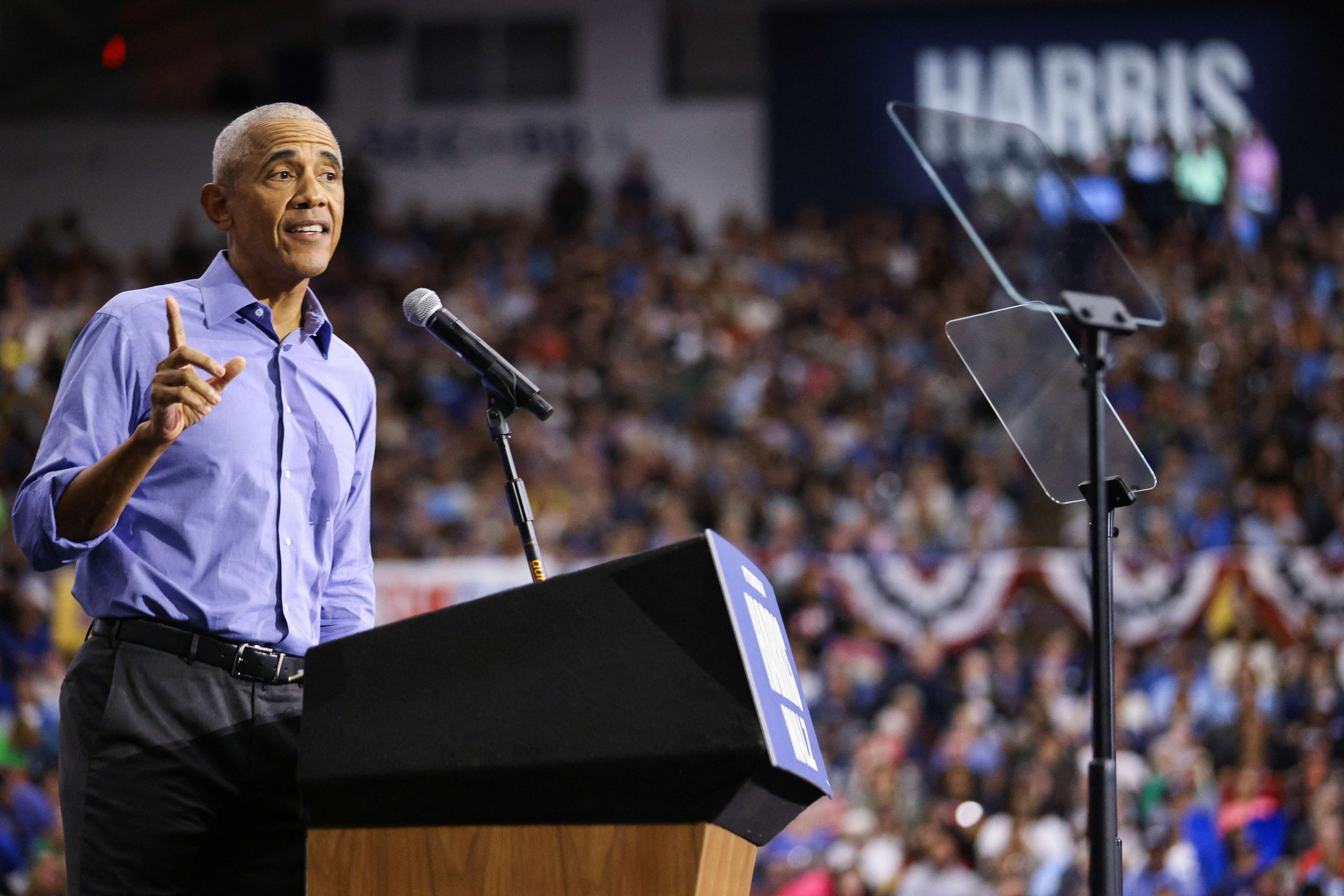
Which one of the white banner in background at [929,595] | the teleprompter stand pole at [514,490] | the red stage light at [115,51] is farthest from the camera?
the red stage light at [115,51]

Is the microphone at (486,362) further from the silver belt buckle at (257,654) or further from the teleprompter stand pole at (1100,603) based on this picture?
the teleprompter stand pole at (1100,603)

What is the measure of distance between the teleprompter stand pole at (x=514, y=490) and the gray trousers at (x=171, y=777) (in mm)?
353

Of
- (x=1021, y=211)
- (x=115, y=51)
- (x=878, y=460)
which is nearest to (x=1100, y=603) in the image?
(x=1021, y=211)

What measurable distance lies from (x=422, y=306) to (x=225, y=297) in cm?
26

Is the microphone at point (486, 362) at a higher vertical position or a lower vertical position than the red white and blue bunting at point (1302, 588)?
higher

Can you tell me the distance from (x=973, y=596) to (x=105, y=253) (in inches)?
385

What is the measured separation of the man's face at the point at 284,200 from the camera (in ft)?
6.08

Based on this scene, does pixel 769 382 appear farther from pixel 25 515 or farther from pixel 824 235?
pixel 25 515

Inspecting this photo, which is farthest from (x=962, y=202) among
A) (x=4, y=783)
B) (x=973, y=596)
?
(x=4, y=783)

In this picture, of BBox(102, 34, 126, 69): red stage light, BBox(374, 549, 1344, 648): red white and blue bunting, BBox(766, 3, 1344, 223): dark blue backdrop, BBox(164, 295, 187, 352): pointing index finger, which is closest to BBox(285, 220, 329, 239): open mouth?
BBox(164, 295, 187, 352): pointing index finger

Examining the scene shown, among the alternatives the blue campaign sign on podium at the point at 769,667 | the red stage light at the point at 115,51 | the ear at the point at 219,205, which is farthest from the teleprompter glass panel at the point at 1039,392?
the red stage light at the point at 115,51

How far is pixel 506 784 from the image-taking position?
4.85ft

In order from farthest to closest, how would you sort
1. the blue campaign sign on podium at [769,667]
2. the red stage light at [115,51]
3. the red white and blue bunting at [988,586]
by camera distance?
the red stage light at [115,51] < the red white and blue bunting at [988,586] < the blue campaign sign on podium at [769,667]

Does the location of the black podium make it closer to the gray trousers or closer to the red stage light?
the gray trousers
